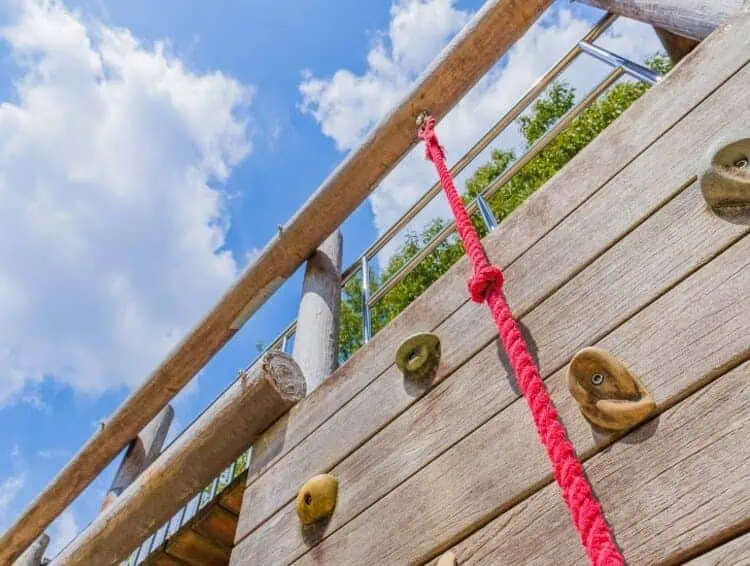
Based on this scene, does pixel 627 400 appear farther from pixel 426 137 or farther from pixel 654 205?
pixel 426 137

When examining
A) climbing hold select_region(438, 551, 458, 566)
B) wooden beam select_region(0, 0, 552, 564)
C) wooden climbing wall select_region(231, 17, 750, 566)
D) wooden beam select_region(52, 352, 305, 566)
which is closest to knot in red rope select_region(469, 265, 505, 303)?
wooden climbing wall select_region(231, 17, 750, 566)

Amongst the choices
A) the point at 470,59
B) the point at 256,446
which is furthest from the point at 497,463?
the point at 470,59

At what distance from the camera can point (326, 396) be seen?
→ 5.46 feet

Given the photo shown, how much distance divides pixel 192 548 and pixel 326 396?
118 cm

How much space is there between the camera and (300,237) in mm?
2500

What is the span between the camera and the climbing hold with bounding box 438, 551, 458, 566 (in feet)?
3.29

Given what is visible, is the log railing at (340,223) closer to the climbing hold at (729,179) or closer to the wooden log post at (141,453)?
the wooden log post at (141,453)

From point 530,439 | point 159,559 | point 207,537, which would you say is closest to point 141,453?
point 159,559

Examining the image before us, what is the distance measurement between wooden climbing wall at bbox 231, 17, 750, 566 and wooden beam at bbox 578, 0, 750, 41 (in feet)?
0.39

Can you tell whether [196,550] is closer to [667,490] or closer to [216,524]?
[216,524]

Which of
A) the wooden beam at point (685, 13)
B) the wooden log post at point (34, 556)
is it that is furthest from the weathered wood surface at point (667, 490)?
the wooden log post at point (34, 556)

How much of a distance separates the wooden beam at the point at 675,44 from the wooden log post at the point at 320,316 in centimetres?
146

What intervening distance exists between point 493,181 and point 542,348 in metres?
1.11

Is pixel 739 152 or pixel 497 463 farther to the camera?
pixel 497 463
